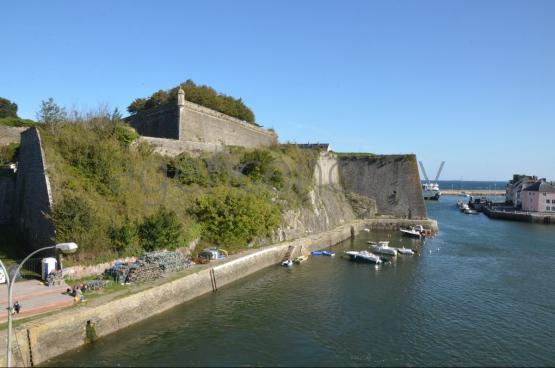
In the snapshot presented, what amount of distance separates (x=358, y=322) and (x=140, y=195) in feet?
46.5

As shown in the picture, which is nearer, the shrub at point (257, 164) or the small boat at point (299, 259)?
the small boat at point (299, 259)

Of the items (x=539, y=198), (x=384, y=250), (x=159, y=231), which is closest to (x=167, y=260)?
(x=159, y=231)

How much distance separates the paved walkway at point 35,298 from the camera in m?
14.1

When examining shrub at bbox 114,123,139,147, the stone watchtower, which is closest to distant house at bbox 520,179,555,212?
the stone watchtower

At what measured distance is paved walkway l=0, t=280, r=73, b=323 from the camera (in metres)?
14.1

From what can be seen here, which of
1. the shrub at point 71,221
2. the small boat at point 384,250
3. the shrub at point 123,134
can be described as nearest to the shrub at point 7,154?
the shrub at point 123,134

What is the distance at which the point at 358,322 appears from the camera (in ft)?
56.5

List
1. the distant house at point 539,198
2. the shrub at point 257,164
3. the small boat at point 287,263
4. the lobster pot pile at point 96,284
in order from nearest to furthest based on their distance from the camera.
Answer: the lobster pot pile at point 96,284, the small boat at point 287,263, the shrub at point 257,164, the distant house at point 539,198

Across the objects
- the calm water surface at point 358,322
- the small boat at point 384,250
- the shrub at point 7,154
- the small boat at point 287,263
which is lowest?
the calm water surface at point 358,322

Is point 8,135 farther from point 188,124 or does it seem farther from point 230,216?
point 230,216

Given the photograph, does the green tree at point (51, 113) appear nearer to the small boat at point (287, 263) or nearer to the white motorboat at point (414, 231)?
the small boat at point (287, 263)

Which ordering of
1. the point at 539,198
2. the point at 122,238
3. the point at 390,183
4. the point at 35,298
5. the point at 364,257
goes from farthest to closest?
the point at 539,198 < the point at 390,183 < the point at 364,257 < the point at 122,238 < the point at 35,298

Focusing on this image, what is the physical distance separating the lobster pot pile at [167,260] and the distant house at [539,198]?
61114 mm

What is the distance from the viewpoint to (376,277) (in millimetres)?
25500
